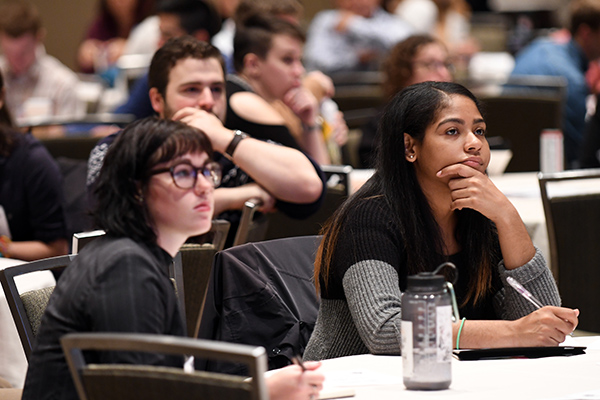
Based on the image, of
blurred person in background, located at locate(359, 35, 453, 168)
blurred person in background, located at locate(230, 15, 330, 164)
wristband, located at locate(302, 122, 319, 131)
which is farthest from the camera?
blurred person in background, located at locate(359, 35, 453, 168)

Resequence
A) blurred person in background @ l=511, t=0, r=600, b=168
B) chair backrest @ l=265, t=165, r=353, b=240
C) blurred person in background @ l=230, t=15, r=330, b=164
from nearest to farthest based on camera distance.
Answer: chair backrest @ l=265, t=165, r=353, b=240
blurred person in background @ l=230, t=15, r=330, b=164
blurred person in background @ l=511, t=0, r=600, b=168

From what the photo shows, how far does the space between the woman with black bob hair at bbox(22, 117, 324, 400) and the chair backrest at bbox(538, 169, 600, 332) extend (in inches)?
65.6

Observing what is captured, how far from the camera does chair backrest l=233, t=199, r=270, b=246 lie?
3.08m

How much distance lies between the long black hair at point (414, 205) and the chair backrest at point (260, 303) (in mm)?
144

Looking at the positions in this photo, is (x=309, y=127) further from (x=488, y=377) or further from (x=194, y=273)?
(x=488, y=377)

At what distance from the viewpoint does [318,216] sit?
340 centimetres

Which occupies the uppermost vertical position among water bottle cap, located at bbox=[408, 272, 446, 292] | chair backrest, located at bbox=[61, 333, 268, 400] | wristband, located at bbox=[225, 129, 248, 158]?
wristband, located at bbox=[225, 129, 248, 158]

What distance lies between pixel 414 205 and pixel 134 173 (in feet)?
2.47

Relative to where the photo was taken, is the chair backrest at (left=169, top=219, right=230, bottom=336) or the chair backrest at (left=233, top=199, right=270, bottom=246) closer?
the chair backrest at (left=169, top=219, right=230, bottom=336)

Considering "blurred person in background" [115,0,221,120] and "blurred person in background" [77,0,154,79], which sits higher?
"blurred person in background" [77,0,154,79]

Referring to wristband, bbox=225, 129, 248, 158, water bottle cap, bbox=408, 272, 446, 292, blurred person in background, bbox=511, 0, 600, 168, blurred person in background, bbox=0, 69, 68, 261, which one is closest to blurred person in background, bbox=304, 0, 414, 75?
blurred person in background, bbox=511, 0, 600, 168

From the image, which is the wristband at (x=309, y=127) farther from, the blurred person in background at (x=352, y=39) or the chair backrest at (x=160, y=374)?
the blurred person in background at (x=352, y=39)

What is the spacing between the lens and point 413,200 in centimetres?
227

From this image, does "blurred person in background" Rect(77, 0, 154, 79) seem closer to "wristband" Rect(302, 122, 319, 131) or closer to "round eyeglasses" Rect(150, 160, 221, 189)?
"wristband" Rect(302, 122, 319, 131)
